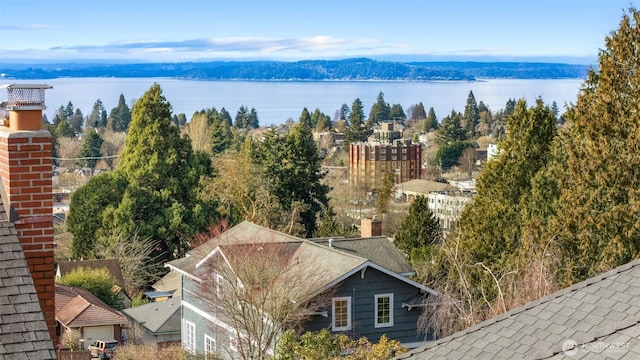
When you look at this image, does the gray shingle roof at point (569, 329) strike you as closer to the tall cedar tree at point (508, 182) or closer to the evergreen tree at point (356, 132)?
the tall cedar tree at point (508, 182)

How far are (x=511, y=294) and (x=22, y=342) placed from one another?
61.0 feet

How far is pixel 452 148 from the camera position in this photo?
11681 cm

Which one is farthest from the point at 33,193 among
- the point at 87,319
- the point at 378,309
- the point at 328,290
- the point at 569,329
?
the point at 87,319

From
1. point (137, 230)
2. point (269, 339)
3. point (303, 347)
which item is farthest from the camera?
point (137, 230)

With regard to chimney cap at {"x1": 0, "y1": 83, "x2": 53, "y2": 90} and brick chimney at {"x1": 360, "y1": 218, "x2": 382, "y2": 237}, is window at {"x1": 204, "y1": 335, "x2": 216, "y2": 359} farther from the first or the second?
chimney cap at {"x1": 0, "y1": 83, "x2": 53, "y2": 90}

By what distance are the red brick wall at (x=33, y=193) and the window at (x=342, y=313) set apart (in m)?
17.2

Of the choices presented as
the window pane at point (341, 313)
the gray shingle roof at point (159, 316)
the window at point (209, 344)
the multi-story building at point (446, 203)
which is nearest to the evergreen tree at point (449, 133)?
the multi-story building at point (446, 203)

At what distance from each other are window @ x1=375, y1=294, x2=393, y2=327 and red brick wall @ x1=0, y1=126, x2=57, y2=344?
18.3 metres

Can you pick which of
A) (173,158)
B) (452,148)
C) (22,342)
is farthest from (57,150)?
(22,342)

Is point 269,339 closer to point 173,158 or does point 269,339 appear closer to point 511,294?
point 511,294

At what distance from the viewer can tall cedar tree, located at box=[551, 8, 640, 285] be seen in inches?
916

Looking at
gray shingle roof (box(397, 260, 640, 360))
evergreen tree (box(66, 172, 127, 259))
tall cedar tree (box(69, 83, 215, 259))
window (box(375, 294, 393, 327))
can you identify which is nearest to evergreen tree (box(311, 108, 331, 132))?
tall cedar tree (box(69, 83, 215, 259))

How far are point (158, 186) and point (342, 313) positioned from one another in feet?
77.0

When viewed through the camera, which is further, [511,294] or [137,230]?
[137,230]
